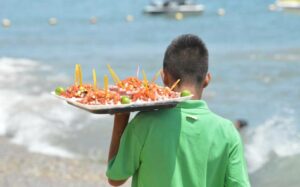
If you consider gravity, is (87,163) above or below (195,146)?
below

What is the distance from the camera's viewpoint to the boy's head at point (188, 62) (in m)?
2.89

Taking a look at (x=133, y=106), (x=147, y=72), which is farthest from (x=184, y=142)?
(x=147, y=72)

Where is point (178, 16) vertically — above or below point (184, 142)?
below

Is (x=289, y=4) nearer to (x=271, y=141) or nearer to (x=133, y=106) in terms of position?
(x=271, y=141)

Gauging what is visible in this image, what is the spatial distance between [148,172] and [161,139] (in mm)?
149

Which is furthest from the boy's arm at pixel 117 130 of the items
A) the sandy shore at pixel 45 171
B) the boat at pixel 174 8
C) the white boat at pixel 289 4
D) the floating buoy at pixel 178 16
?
the boat at pixel 174 8

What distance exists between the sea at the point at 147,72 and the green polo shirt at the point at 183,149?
5.82 m

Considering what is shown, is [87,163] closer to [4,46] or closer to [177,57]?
[177,57]

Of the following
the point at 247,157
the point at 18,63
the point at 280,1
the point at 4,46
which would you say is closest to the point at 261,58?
the point at 18,63

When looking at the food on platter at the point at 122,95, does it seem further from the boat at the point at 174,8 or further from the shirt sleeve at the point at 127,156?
the boat at the point at 174,8

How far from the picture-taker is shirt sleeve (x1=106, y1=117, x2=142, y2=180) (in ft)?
9.41

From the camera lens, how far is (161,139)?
283 cm

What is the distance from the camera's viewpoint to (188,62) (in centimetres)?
288

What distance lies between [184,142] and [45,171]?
593cm
